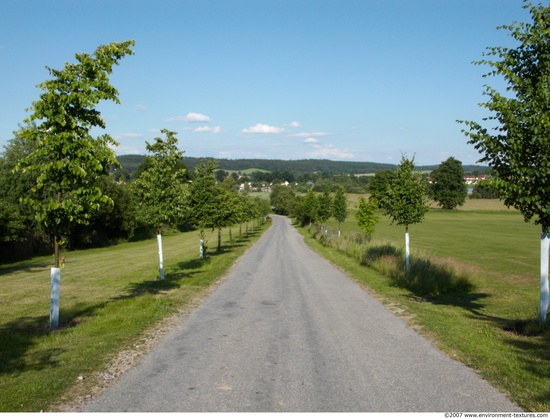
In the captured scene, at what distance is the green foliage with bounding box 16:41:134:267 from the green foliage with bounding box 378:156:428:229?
13.6 meters

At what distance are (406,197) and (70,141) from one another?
14.8 meters

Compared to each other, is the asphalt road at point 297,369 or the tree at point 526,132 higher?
the tree at point 526,132

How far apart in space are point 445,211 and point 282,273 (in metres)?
104

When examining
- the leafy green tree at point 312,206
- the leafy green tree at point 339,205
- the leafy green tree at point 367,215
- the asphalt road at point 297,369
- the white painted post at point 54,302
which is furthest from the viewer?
the leafy green tree at point 312,206

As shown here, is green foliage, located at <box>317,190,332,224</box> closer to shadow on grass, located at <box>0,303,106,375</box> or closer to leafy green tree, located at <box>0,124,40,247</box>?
leafy green tree, located at <box>0,124,40,247</box>

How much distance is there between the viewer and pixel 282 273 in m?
22.3

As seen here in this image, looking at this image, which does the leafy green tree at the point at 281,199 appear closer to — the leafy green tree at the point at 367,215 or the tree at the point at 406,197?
the leafy green tree at the point at 367,215

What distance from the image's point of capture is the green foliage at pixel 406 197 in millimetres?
20969

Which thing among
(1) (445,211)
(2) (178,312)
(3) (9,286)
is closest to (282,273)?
(2) (178,312)

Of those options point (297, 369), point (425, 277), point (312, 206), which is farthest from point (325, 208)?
point (297, 369)

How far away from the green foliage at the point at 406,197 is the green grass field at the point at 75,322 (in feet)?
27.3

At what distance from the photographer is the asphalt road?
5.80 meters

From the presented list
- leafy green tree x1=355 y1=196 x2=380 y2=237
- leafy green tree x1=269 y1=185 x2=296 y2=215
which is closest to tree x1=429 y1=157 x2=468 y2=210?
leafy green tree x1=269 y1=185 x2=296 y2=215

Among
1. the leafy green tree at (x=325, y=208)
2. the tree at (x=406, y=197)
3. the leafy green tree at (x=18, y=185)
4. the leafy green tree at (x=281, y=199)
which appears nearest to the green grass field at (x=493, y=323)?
the tree at (x=406, y=197)
